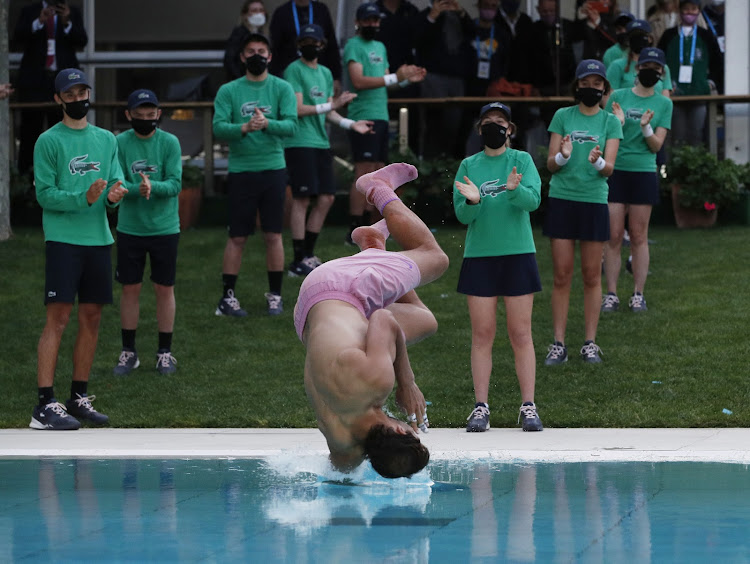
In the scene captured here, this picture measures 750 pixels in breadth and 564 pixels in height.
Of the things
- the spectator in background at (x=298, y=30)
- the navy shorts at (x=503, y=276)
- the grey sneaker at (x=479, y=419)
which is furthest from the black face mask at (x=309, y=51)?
the grey sneaker at (x=479, y=419)

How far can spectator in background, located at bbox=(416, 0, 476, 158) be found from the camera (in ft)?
52.0

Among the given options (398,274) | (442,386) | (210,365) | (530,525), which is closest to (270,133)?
(210,365)

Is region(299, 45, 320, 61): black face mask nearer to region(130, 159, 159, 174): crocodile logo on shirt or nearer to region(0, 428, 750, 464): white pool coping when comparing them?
region(130, 159, 159, 174): crocodile logo on shirt

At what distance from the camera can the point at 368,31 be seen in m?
13.5

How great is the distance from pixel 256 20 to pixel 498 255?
21.7 feet

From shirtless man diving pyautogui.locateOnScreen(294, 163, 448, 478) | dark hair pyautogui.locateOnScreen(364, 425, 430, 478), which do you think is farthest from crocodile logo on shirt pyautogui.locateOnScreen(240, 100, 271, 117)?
dark hair pyautogui.locateOnScreen(364, 425, 430, 478)

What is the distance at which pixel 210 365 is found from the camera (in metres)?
10.4

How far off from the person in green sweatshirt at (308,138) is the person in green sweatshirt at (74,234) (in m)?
3.66

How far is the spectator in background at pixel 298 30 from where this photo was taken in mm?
14281

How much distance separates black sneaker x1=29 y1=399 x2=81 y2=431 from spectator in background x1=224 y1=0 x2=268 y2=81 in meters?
6.25

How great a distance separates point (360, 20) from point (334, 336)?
25.4 feet

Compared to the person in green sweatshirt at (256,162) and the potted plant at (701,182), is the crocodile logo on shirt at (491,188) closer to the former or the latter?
the person in green sweatshirt at (256,162)

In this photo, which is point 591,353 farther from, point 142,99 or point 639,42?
point 142,99

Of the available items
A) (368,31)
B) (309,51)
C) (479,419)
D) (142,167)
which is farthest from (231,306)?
(479,419)
